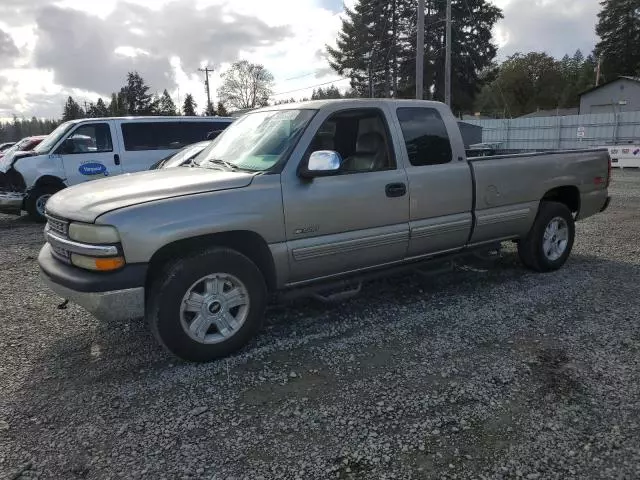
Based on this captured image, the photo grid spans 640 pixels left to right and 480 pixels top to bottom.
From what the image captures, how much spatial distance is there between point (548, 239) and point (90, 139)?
9104mm

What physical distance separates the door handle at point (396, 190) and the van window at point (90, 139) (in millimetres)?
8174

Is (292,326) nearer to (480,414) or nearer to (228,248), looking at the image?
(228,248)

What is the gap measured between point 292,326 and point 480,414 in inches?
72.6

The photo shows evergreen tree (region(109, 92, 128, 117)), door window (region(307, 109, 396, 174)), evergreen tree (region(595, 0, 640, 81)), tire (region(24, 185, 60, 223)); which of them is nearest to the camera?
door window (region(307, 109, 396, 174))

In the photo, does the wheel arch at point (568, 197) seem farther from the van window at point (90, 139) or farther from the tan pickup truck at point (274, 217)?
the van window at point (90, 139)

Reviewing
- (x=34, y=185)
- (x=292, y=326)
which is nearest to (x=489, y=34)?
(x=34, y=185)

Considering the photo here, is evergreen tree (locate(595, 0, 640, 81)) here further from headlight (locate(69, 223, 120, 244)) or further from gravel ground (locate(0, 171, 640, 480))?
headlight (locate(69, 223, 120, 244))

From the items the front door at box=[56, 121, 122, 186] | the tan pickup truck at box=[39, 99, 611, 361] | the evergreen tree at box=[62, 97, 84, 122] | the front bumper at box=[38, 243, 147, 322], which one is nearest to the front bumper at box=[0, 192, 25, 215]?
the front door at box=[56, 121, 122, 186]

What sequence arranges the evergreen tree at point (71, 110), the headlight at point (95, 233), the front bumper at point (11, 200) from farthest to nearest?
the evergreen tree at point (71, 110) < the front bumper at point (11, 200) < the headlight at point (95, 233)

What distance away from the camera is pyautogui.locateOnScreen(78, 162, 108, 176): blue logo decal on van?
10.3 metres

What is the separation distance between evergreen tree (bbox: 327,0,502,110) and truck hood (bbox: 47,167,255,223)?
3969cm

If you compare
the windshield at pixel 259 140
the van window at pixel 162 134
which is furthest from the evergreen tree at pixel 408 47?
the windshield at pixel 259 140

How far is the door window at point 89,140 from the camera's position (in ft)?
33.6

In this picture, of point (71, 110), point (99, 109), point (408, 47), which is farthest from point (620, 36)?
point (71, 110)
